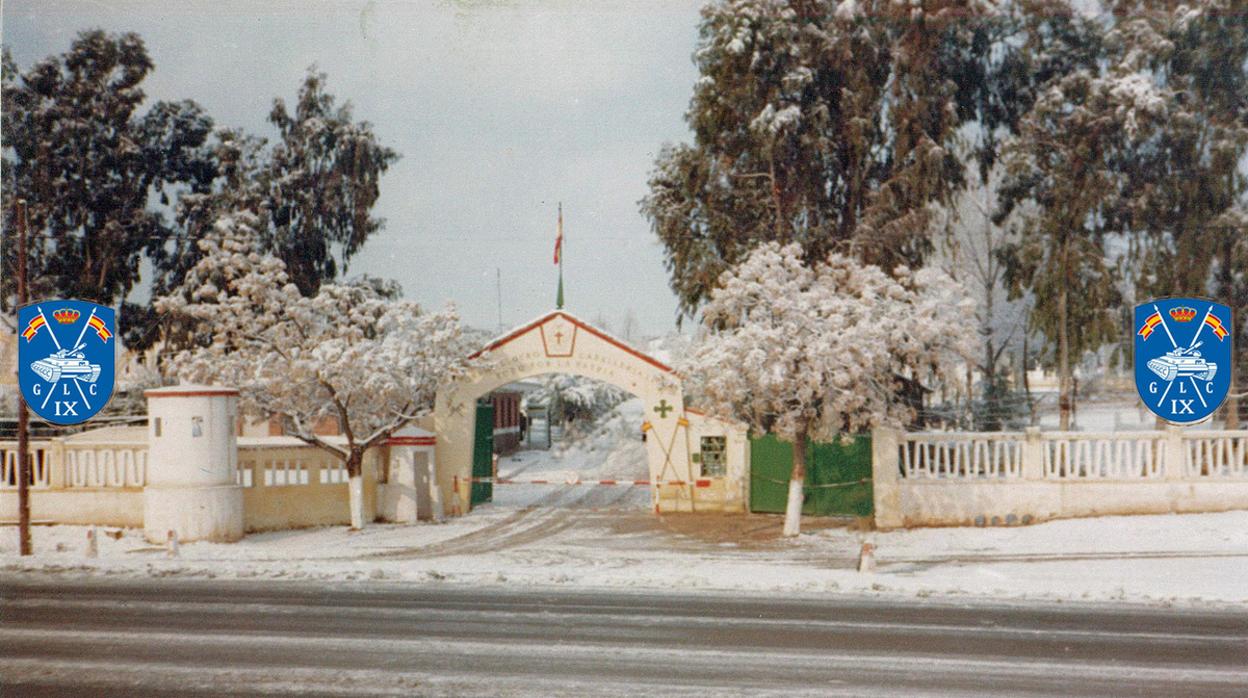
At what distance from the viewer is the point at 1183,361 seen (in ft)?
59.6

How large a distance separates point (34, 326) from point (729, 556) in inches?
482

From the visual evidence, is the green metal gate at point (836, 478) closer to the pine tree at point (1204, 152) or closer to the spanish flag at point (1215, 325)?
the spanish flag at point (1215, 325)

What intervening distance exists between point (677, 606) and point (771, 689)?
163 inches

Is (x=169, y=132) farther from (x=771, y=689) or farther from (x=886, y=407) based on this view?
(x=771, y=689)

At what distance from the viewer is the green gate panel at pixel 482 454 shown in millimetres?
26078

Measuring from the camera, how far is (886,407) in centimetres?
2112

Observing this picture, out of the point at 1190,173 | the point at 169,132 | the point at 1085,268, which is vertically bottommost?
the point at 1085,268

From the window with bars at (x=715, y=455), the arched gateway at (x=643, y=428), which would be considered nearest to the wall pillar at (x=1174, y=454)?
the arched gateway at (x=643, y=428)

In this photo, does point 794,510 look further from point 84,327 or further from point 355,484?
point 84,327

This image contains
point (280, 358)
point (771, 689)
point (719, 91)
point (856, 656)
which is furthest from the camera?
point (719, 91)

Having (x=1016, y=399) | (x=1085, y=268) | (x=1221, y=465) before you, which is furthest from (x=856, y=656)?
(x=1016, y=399)

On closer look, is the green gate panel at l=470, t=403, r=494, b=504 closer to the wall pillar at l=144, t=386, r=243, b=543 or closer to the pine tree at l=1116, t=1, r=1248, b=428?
the wall pillar at l=144, t=386, r=243, b=543

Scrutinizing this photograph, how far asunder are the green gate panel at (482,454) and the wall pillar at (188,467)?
7013 millimetres

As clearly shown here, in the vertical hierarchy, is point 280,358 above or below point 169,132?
below
